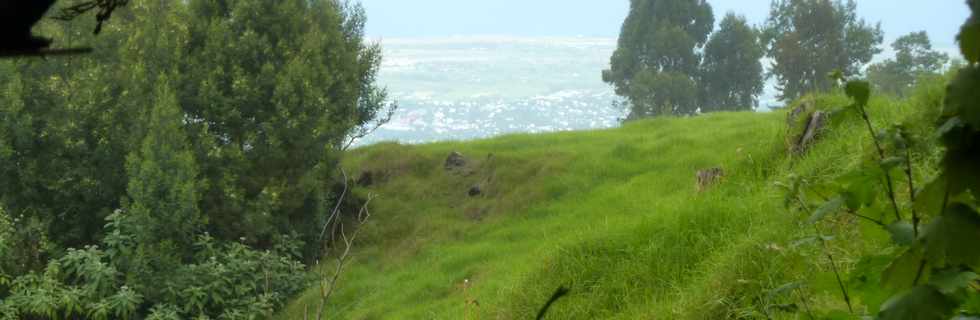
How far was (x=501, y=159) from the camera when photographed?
773 inches

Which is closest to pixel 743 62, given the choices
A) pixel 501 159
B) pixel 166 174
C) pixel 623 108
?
pixel 623 108

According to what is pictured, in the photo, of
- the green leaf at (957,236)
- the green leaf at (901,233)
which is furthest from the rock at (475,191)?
the green leaf at (957,236)

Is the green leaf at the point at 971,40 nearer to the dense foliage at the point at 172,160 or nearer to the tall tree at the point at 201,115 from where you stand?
the dense foliage at the point at 172,160

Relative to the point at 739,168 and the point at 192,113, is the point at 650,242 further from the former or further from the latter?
the point at 192,113

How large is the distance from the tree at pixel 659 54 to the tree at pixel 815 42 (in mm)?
3268

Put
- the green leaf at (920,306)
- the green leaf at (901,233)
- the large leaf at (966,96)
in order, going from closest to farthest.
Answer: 1. the large leaf at (966,96)
2. the green leaf at (920,306)
3. the green leaf at (901,233)

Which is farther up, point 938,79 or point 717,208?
point 938,79

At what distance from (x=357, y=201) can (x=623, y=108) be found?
24.3m

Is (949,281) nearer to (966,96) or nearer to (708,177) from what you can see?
(966,96)

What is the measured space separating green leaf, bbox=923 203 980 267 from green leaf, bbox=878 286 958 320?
13cm

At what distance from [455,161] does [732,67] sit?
906 inches

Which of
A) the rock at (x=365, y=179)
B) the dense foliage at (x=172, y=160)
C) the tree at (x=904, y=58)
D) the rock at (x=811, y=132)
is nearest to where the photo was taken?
the rock at (x=811, y=132)

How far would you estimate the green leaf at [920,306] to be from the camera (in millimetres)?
1595

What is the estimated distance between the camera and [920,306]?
1.60 metres
